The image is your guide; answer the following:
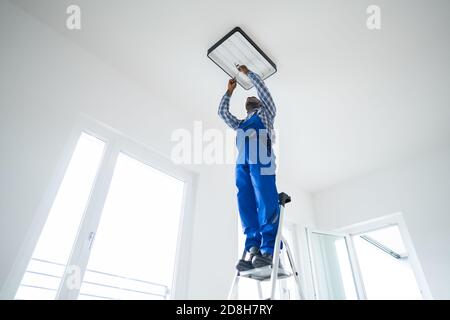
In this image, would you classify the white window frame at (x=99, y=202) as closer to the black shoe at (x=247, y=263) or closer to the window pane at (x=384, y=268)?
the black shoe at (x=247, y=263)

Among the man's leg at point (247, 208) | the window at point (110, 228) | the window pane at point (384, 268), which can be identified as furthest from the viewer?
the window pane at point (384, 268)

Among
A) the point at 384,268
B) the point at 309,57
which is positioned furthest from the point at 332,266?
the point at 309,57

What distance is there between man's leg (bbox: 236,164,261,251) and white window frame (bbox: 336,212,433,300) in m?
2.61

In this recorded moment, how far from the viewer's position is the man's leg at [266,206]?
1365 mm

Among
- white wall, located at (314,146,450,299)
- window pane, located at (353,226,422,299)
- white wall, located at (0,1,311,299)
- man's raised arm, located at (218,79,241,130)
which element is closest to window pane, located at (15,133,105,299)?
white wall, located at (0,1,311,299)

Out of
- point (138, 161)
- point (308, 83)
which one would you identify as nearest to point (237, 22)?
point (308, 83)

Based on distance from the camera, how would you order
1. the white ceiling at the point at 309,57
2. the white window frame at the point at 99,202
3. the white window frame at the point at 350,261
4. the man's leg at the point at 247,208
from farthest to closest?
the white window frame at the point at 350,261
the white ceiling at the point at 309,57
the white window frame at the point at 99,202
the man's leg at the point at 247,208

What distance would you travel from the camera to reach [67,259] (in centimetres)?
180

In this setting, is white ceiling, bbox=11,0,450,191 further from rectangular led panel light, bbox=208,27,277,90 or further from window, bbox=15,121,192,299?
window, bbox=15,121,192,299

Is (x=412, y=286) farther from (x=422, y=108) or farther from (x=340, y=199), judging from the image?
(x=422, y=108)

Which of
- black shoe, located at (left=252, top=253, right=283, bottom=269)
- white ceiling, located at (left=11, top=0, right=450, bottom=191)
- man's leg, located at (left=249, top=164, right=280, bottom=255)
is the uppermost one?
white ceiling, located at (left=11, top=0, right=450, bottom=191)

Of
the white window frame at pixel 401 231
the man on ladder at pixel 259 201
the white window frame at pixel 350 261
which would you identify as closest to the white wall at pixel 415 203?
the white window frame at pixel 401 231

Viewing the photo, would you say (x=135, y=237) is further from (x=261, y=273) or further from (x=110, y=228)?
(x=261, y=273)

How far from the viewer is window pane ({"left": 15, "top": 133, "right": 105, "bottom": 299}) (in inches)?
65.0
